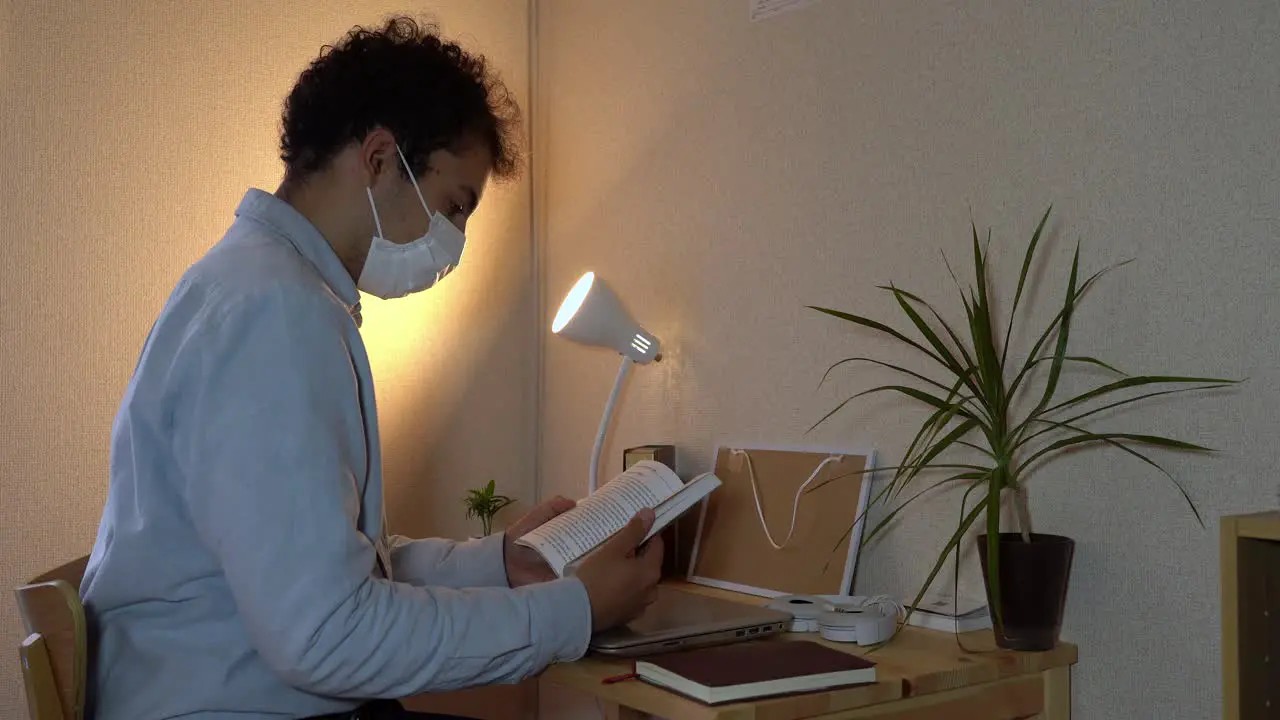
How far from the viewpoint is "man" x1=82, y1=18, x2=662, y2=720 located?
41.4 inches

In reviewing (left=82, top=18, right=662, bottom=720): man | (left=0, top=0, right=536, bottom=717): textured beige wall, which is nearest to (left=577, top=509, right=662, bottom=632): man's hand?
(left=82, top=18, right=662, bottom=720): man

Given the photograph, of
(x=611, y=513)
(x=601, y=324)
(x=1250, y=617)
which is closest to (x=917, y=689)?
(x=1250, y=617)

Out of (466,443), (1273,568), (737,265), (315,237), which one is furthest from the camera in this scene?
(466,443)

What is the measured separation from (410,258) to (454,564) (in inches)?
19.2

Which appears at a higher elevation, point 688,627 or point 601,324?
point 601,324

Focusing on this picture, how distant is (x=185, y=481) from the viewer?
1134mm

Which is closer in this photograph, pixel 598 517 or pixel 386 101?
pixel 386 101

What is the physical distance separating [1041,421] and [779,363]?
0.55 metres

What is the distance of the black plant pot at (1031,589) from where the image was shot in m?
1.31

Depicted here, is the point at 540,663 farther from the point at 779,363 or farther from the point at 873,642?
the point at 779,363

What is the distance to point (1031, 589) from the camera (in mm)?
1319

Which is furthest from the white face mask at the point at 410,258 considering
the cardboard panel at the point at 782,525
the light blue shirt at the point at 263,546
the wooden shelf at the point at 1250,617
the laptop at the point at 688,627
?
the wooden shelf at the point at 1250,617

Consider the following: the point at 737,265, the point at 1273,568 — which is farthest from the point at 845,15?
the point at 1273,568

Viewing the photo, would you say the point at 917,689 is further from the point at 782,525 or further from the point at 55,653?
the point at 55,653
